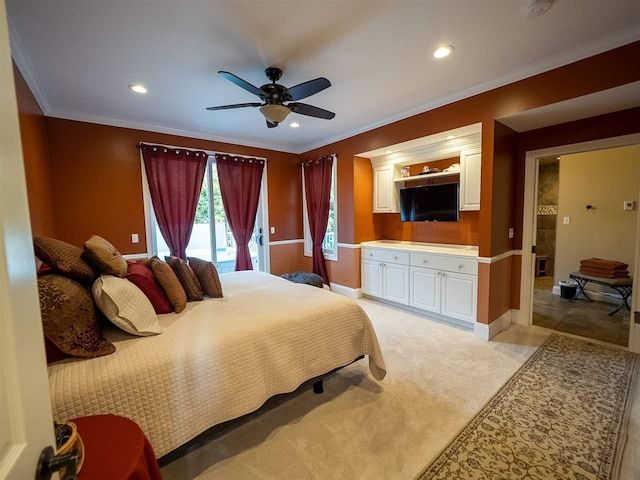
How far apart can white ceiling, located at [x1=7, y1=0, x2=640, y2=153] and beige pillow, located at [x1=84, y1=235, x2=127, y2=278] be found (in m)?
1.44

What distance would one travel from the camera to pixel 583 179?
14.3ft

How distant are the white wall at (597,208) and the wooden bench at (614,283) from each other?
40cm

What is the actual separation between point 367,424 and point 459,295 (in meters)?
2.05

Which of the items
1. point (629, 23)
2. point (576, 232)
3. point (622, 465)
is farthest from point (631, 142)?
point (622, 465)

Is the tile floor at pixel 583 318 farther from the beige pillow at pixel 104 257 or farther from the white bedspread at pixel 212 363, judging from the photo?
the beige pillow at pixel 104 257

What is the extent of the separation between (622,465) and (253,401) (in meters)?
2.05

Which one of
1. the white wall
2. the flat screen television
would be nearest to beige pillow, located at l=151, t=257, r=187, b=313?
the flat screen television

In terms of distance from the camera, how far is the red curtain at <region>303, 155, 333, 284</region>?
481 cm

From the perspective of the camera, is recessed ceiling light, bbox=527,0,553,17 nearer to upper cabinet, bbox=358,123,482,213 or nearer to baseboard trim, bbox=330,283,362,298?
upper cabinet, bbox=358,123,482,213

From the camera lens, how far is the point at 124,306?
1.54 m

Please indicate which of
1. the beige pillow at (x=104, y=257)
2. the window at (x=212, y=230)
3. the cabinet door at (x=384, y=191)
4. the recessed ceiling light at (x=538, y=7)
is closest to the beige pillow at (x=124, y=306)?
the beige pillow at (x=104, y=257)

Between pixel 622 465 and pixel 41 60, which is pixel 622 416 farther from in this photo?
pixel 41 60

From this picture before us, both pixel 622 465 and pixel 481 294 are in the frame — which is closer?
pixel 622 465

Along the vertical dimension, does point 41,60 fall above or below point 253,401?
above
